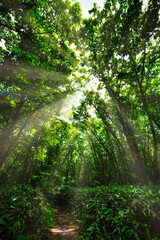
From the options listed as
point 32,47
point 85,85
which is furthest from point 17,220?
point 85,85

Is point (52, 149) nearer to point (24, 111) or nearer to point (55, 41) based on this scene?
point (24, 111)

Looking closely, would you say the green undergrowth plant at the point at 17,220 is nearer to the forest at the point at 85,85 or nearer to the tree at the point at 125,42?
the forest at the point at 85,85

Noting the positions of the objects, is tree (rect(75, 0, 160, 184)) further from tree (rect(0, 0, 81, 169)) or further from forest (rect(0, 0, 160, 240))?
tree (rect(0, 0, 81, 169))

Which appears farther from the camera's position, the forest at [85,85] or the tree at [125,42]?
the tree at [125,42]

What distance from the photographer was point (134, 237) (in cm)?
209

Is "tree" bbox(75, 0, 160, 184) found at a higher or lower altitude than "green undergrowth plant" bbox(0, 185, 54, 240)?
higher

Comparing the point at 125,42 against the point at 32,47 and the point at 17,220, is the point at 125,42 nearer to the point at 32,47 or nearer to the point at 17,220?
the point at 32,47

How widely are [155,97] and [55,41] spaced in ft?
22.1

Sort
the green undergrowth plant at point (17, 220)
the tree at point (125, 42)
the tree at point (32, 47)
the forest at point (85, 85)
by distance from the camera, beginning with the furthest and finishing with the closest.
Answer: the tree at point (32, 47), the tree at point (125, 42), the forest at point (85, 85), the green undergrowth plant at point (17, 220)

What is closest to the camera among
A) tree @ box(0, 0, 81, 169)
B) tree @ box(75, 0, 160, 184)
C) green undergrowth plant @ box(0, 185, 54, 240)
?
green undergrowth plant @ box(0, 185, 54, 240)

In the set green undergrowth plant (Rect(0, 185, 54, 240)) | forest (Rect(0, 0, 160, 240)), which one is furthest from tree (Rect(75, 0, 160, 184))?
green undergrowth plant (Rect(0, 185, 54, 240))

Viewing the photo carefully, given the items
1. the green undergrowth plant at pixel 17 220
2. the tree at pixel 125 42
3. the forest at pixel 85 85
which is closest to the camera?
the green undergrowth plant at pixel 17 220

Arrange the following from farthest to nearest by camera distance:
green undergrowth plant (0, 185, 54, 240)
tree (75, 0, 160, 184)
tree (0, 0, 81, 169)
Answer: tree (0, 0, 81, 169) → tree (75, 0, 160, 184) → green undergrowth plant (0, 185, 54, 240)

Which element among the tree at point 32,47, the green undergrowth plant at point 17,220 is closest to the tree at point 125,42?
the tree at point 32,47
